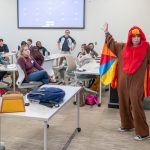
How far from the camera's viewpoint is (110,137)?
3.88 m

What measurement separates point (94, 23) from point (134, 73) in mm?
6513

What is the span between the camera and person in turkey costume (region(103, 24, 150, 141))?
3.66 meters

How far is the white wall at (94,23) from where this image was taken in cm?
952

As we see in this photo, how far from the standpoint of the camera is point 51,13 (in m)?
10.2

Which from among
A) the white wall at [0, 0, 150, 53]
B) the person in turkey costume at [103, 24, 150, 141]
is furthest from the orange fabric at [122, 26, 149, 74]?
the white wall at [0, 0, 150, 53]

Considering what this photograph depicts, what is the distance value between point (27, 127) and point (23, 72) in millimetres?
1251

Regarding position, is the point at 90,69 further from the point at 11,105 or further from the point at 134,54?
the point at 11,105

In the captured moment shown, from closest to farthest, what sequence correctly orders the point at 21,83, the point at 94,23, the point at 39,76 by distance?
the point at 21,83 → the point at 39,76 → the point at 94,23

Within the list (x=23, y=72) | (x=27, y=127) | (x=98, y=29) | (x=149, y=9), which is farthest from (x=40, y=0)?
(x=27, y=127)

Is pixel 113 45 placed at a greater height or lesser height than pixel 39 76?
greater

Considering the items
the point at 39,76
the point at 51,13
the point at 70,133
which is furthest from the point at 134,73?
the point at 51,13

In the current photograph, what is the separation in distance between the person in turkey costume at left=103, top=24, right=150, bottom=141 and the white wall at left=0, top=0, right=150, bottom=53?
Result: 19.5ft

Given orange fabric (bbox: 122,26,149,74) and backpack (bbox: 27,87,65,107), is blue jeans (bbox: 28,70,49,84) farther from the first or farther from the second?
backpack (bbox: 27,87,65,107)

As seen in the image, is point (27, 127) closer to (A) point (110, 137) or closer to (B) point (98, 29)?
(A) point (110, 137)
